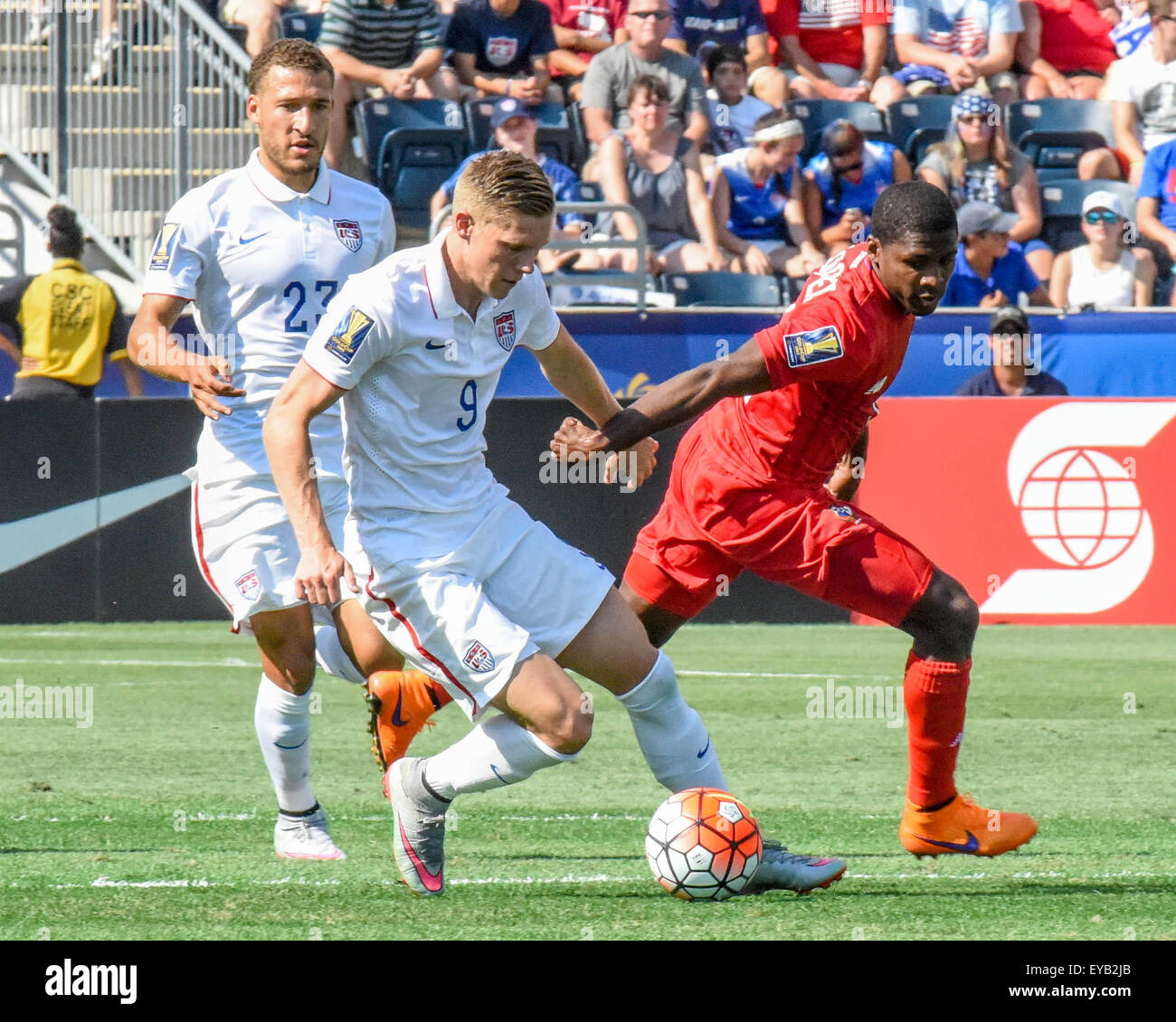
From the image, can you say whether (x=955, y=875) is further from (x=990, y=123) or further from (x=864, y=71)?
(x=864, y=71)

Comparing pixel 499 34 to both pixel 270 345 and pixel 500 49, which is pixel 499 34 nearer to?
pixel 500 49

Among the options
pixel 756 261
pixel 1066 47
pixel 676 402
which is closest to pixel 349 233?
pixel 676 402

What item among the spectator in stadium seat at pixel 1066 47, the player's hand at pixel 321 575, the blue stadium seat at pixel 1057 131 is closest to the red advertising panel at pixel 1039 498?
the blue stadium seat at pixel 1057 131

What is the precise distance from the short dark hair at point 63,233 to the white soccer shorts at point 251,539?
24.5 feet

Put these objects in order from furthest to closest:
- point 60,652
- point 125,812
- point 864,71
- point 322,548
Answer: point 864,71 < point 60,652 < point 125,812 < point 322,548

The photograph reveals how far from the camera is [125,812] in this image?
6.67 metres

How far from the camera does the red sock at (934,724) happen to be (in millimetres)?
5836

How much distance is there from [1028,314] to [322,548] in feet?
30.8

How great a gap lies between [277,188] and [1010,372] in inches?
300

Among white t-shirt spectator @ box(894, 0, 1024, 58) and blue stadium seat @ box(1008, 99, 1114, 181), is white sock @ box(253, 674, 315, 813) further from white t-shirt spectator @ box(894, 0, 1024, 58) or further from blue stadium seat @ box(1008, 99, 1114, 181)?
white t-shirt spectator @ box(894, 0, 1024, 58)

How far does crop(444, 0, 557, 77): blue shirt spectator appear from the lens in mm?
15195

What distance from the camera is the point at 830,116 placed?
50.6 ft

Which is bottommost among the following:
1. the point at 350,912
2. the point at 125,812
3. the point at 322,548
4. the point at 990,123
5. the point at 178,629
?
the point at 178,629
